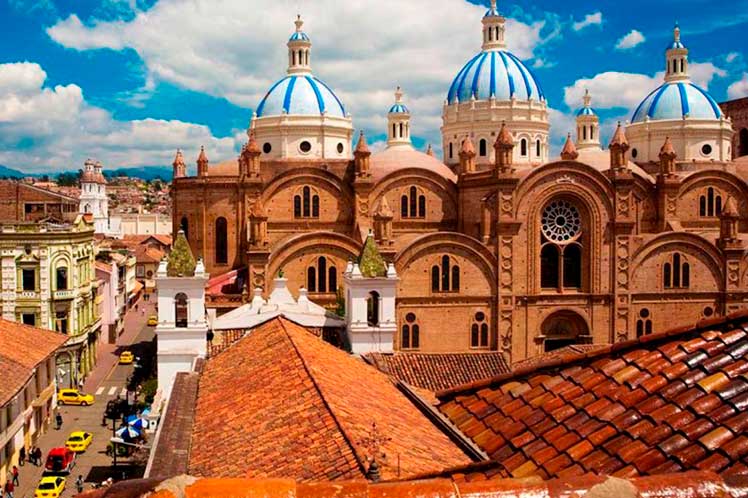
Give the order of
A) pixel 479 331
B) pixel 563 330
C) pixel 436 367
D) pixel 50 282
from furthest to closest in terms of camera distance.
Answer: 1. pixel 50 282
2. pixel 563 330
3. pixel 479 331
4. pixel 436 367

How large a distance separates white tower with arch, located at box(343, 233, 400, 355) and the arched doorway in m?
13.9

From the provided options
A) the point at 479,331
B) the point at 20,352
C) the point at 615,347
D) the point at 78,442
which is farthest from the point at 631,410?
the point at 479,331

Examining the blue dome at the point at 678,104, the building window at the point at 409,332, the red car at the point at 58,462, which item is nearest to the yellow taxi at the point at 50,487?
the red car at the point at 58,462

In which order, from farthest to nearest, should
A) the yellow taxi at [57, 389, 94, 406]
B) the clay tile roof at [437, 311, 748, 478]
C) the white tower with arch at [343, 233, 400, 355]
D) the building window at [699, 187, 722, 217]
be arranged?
the building window at [699, 187, 722, 217] < the yellow taxi at [57, 389, 94, 406] < the white tower with arch at [343, 233, 400, 355] < the clay tile roof at [437, 311, 748, 478]

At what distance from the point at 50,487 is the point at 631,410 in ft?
71.6

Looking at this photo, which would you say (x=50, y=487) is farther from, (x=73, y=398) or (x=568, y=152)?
(x=568, y=152)

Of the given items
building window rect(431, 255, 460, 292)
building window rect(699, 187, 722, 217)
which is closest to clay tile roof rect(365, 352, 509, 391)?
Result: building window rect(431, 255, 460, 292)

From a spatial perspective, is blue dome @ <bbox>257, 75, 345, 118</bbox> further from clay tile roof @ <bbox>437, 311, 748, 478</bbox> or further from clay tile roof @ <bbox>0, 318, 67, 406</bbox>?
clay tile roof @ <bbox>437, 311, 748, 478</bbox>

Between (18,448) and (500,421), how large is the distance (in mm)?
24102

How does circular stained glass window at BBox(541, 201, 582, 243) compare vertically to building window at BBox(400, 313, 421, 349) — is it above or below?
above

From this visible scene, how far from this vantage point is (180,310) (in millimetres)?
22000

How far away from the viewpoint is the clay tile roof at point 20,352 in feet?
77.2

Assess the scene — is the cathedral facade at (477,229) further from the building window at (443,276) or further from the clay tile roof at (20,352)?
the clay tile roof at (20,352)

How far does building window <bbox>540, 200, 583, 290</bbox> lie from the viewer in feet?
115
